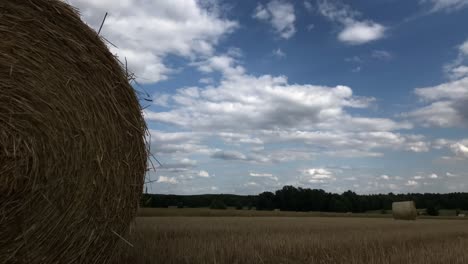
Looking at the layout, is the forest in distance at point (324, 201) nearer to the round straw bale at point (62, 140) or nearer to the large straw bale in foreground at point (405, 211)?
the large straw bale in foreground at point (405, 211)

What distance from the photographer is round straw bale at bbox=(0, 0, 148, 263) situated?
3.46 metres

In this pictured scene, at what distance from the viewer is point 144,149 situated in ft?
14.6

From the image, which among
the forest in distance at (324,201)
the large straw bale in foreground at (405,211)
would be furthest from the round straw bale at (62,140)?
the forest in distance at (324,201)

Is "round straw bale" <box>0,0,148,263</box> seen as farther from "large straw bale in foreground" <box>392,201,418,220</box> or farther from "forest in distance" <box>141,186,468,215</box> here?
"forest in distance" <box>141,186,468,215</box>

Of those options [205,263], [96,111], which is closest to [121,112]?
[96,111]

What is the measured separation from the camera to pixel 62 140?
3721 millimetres

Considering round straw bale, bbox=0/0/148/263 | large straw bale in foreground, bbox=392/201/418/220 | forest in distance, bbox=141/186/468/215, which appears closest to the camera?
round straw bale, bbox=0/0/148/263

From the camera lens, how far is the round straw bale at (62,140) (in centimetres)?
346

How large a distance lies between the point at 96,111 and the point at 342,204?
40.4 m

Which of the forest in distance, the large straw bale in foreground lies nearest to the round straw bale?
the large straw bale in foreground

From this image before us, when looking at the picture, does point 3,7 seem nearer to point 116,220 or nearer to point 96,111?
point 96,111

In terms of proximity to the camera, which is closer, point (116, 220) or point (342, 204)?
point (116, 220)

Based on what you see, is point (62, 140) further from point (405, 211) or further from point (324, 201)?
point (324, 201)

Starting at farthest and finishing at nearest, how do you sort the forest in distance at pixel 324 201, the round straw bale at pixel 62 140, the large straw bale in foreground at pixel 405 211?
the forest in distance at pixel 324 201 → the large straw bale in foreground at pixel 405 211 → the round straw bale at pixel 62 140
